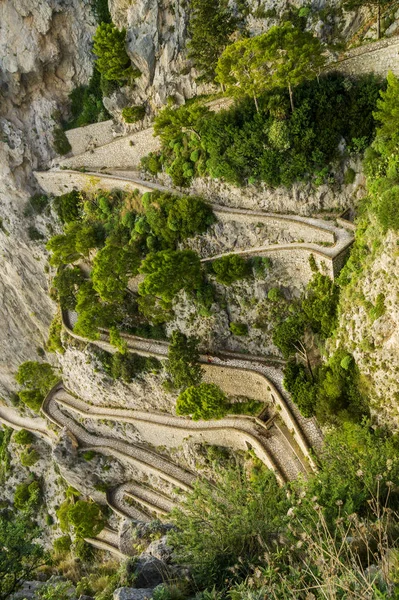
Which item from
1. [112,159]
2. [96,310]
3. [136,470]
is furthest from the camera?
[112,159]

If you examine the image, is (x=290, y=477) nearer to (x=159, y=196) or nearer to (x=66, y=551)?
(x=159, y=196)

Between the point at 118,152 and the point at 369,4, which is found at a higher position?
the point at 369,4

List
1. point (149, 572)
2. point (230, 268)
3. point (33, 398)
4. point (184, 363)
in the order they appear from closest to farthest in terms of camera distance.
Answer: point (149, 572) < point (230, 268) < point (184, 363) < point (33, 398)

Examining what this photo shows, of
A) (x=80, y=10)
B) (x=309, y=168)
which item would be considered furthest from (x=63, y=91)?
(x=309, y=168)

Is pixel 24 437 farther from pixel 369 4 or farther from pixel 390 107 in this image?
pixel 369 4

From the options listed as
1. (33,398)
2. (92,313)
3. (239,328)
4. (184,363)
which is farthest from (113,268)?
(33,398)

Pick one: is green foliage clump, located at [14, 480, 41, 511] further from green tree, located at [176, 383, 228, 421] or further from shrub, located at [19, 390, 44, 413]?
green tree, located at [176, 383, 228, 421]
